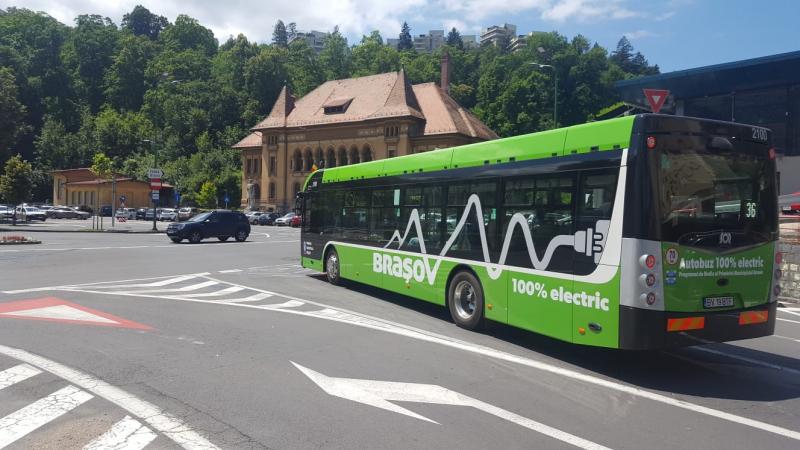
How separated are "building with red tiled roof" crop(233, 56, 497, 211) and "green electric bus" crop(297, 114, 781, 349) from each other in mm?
51867

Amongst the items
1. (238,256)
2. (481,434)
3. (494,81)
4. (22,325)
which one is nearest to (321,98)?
(494,81)

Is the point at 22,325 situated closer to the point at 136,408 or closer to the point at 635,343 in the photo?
the point at 136,408

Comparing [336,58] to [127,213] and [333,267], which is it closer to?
[127,213]

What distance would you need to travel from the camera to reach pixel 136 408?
5.45m

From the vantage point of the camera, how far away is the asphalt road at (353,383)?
196 inches

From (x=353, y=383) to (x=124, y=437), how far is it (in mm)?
2379

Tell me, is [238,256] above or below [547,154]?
below

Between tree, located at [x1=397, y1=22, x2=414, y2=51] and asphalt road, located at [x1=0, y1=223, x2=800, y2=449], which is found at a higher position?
tree, located at [x1=397, y1=22, x2=414, y2=51]

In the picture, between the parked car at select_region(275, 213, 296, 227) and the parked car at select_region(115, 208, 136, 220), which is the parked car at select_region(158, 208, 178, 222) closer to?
the parked car at select_region(115, 208, 136, 220)

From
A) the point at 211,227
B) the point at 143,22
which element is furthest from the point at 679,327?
the point at 143,22

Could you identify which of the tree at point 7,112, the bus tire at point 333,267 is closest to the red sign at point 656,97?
the bus tire at point 333,267

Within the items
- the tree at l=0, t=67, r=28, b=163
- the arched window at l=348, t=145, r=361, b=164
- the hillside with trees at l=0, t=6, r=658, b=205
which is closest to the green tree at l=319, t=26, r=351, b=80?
the hillside with trees at l=0, t=6, r=658, b=205

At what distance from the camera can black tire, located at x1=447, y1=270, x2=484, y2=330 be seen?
30.3 ft

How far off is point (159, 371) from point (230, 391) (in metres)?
1.25
